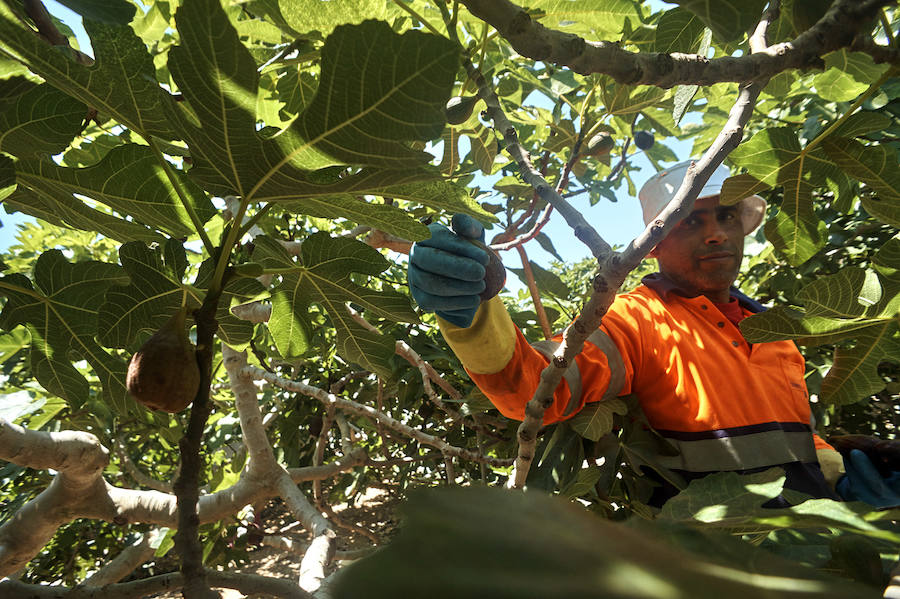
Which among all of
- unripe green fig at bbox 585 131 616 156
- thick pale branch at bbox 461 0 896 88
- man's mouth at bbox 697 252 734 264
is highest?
unripe green fig at bbox 585 131 616 156

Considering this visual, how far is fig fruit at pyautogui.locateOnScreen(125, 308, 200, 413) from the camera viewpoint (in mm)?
704

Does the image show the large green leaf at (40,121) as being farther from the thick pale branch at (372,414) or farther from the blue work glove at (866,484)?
the blue work glove at (866,484)

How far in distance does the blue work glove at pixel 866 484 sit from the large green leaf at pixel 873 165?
1222mm

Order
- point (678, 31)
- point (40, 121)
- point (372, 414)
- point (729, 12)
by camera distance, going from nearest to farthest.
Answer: point (729, 12) → point (40, 121) → point (678, 31) → point (372, 414)

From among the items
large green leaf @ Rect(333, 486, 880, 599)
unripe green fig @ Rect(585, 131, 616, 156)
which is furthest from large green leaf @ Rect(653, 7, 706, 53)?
large green leaf @ Rect(333, 486, 880, 599)

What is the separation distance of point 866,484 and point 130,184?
8.43ft

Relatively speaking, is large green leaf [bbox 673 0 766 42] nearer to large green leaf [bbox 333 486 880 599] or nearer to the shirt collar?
large green leaf [bbox 333 486 880 599]

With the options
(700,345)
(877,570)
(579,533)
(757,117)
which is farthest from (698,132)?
(579,533)

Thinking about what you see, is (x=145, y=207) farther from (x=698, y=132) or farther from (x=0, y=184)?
(x=698, y=132)

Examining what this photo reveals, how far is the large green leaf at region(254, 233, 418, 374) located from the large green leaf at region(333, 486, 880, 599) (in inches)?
39.1

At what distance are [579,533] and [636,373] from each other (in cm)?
212

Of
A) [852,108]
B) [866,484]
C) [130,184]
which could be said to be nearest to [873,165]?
[852,108]

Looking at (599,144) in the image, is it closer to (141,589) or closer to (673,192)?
(673,192)

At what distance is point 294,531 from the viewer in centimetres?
603
